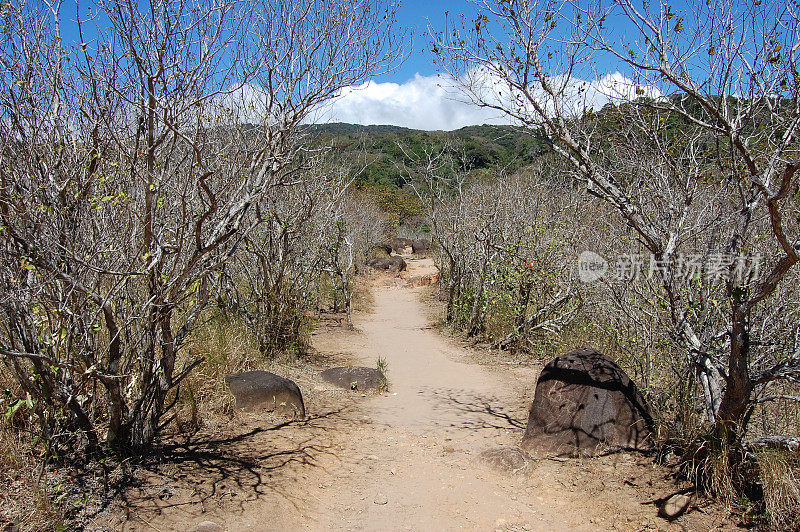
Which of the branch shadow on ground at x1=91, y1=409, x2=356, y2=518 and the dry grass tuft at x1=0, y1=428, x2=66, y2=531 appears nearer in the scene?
the dry grass tuft at x1=0, y1=428, x2=66, y2=531

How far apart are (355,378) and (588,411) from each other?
3246 mm

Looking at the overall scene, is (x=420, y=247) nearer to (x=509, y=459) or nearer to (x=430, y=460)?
(x=430, y=460)

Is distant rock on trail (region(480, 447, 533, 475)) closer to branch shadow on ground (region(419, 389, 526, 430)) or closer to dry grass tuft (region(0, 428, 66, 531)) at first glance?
branch shadow on ground (region(419, 389, 526, 430))

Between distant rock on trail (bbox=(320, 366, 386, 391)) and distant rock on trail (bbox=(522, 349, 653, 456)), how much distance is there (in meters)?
2.62

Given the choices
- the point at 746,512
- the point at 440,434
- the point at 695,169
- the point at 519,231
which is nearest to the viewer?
the point at 746,512

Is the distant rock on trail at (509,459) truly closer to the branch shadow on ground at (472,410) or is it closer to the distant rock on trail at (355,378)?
the branch shadow on ground at (472,410)

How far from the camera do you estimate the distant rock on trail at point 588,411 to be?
15.2 ft

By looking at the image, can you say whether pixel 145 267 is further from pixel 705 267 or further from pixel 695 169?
pixel 695 169

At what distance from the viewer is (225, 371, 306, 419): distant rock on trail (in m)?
5.65

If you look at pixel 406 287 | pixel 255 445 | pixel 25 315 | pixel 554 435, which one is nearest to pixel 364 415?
pixel 255 445

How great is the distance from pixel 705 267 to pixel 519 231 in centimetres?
613

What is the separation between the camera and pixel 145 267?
379 centimetres
